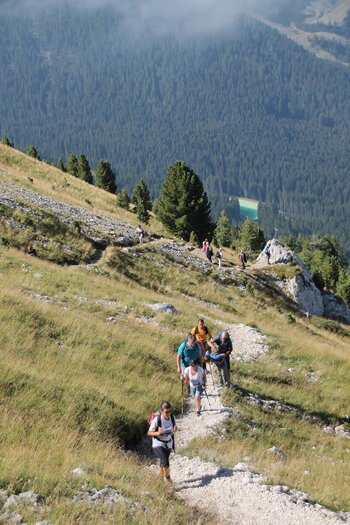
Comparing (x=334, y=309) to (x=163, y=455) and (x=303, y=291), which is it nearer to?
(x=303, y=291)

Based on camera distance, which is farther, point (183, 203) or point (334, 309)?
point (183, 203)

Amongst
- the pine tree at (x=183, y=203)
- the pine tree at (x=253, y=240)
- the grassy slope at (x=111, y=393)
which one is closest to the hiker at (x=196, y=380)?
the grassy slope at (x=111, y=393)

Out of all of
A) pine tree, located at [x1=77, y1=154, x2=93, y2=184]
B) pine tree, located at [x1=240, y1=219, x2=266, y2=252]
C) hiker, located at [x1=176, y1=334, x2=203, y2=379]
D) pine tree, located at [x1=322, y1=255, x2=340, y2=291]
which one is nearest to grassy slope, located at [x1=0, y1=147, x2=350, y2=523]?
hiker, located at [x1=176, y1=334, x2=203, y2=379]

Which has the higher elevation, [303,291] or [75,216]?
[75,216]

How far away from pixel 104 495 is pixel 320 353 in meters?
17.2

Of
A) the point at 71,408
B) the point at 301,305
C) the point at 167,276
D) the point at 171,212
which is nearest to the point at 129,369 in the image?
the point at 71,408

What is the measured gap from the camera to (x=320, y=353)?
2392cm

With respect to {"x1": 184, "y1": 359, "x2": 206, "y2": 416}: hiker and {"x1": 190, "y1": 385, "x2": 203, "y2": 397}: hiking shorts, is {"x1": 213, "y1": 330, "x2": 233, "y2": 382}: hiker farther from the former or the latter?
{"x1": 190, "y1": 385, "x2": 203, "y2": 397}: hiking shorts

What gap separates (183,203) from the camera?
60094 millimetres

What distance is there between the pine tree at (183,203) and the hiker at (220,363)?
43.5 meters

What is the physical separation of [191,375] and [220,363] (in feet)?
7.19

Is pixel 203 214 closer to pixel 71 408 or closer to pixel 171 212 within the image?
pixel 171 212

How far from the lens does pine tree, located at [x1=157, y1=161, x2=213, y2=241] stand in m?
60.2

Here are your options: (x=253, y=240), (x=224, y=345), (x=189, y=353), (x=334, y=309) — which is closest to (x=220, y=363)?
(x=224, y=345)
